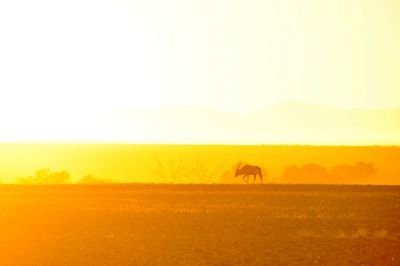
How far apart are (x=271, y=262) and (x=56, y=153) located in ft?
474

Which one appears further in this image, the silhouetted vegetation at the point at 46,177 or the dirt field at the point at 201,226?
the silhouetted vegetation at the point at 46,177

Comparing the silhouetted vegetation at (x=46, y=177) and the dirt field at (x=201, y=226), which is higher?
the silhouetted vegetation at (x=46, y=177)

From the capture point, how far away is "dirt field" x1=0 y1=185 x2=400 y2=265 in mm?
23953

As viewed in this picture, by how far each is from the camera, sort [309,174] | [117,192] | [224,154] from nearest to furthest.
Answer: [117,192], [309,174], [224,154]

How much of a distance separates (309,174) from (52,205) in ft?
173

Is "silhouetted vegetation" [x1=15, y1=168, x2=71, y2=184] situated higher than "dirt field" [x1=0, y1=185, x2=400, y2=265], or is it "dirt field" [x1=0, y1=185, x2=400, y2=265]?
"silhouetted vegetation" [x1=15, y1=168, x2=71, y2=184]

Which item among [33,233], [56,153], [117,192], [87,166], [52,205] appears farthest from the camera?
[56,153]

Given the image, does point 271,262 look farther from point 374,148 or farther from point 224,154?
point 374,148

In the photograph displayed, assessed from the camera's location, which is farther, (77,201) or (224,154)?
(224,154)

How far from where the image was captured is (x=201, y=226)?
1175 inches

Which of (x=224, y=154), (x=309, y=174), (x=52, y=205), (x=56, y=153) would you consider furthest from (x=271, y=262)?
(x=56, y=153)

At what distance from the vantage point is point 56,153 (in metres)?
163

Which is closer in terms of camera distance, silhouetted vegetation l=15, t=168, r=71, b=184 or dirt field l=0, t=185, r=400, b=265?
dirt field l=0, t=185, r=400, b=265

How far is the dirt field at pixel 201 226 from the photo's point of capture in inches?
943
